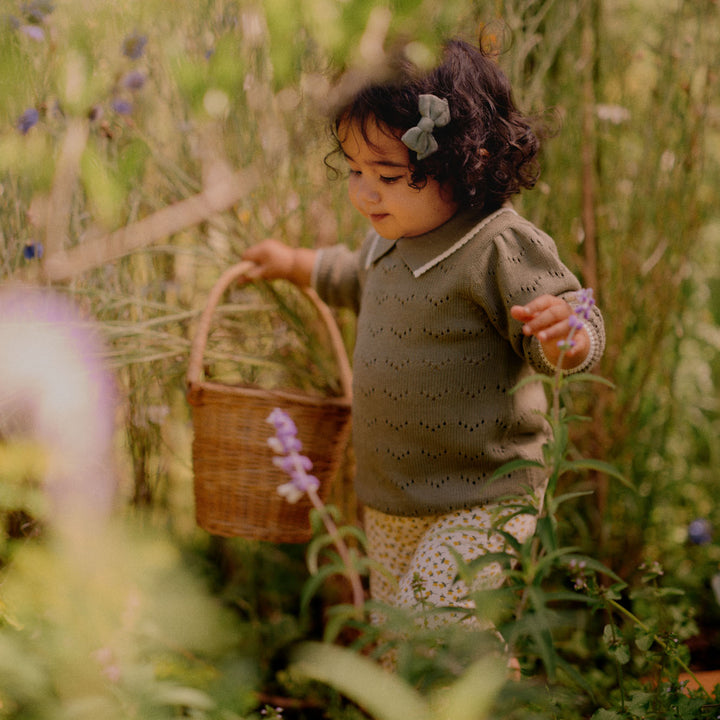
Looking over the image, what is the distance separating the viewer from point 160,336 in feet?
5.83

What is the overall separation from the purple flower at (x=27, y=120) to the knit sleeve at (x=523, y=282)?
0.87m

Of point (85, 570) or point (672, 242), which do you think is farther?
point (672, 242)

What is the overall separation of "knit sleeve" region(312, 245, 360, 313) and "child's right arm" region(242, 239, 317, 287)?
0.08 ft

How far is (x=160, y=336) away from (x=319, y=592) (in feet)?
3.45

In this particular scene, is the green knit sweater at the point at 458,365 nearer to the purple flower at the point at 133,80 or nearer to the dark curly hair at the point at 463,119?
the dark curly hair at the point at 463,119

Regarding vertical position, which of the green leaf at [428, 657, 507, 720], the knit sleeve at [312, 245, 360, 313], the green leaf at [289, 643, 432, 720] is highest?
the knit sleeve at [312, 245, 360, 313]

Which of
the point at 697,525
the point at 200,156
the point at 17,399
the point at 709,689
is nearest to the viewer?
the point at 17,399

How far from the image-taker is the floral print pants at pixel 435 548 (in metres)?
1.43

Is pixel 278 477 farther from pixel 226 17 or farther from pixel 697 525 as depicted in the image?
pixel 226 17

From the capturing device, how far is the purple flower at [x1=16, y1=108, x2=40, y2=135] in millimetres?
1196

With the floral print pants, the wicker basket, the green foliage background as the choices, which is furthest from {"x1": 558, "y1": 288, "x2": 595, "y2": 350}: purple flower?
the green foliage background

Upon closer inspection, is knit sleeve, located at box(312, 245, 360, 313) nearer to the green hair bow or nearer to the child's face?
the child's face

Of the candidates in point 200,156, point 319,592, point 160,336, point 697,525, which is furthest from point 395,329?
point 319,592

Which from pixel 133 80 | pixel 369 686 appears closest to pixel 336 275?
pixel 133 80
